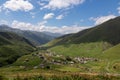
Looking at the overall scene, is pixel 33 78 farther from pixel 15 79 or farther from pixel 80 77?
pixel 80 77

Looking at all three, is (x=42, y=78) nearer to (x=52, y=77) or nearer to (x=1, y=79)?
(x=52, y=77)

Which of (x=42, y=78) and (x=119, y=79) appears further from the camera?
(x=119, y=79)

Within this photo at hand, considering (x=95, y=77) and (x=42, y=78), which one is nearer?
(x=42, y=78)

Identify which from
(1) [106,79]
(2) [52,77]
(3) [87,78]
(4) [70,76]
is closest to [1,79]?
A: (2) [52,77]

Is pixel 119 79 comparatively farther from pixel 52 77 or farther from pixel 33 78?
pixel 33 78

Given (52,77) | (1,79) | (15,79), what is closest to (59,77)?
(52,77)

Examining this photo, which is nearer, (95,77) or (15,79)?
(15,79)

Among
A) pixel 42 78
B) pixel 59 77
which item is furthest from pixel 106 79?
pixel 42 78
